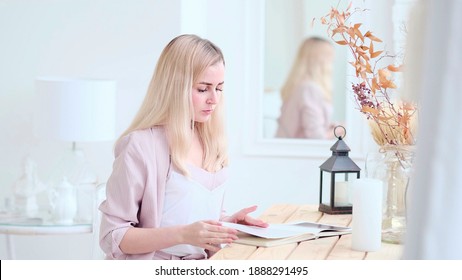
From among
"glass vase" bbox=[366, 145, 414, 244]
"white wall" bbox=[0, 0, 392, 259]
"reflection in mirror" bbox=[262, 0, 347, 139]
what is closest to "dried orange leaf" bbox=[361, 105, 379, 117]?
"glass vase" bbox=[366, 145, 414, 244]

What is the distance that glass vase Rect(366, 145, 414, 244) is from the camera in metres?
2.62

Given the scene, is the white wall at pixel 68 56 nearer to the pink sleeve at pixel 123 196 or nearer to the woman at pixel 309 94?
the woman at pixel 309 94

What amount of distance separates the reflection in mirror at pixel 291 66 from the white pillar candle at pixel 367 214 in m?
3.25

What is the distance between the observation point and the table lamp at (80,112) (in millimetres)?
4145

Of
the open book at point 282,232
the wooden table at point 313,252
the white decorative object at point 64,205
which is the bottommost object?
the white decorative object at point 64,205

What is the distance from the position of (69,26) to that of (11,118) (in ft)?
1.79

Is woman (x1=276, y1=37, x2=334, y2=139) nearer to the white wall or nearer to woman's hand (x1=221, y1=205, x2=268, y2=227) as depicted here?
the white wall

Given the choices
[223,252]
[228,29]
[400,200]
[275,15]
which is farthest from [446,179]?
[275,15]

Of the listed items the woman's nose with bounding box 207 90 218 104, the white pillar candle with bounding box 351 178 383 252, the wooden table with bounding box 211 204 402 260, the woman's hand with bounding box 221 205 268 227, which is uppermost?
the woman's nose with bounding box 207 90 218 104

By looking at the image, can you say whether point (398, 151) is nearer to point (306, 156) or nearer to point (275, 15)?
point (306, 156)

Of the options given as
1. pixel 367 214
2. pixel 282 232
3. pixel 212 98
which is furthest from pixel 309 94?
pixel 367 214

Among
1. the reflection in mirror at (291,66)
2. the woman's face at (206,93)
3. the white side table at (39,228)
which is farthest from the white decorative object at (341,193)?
the reflection in mirror at (291,66)

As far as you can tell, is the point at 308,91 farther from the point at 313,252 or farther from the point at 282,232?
the point at 313,252

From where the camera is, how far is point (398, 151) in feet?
8.63
